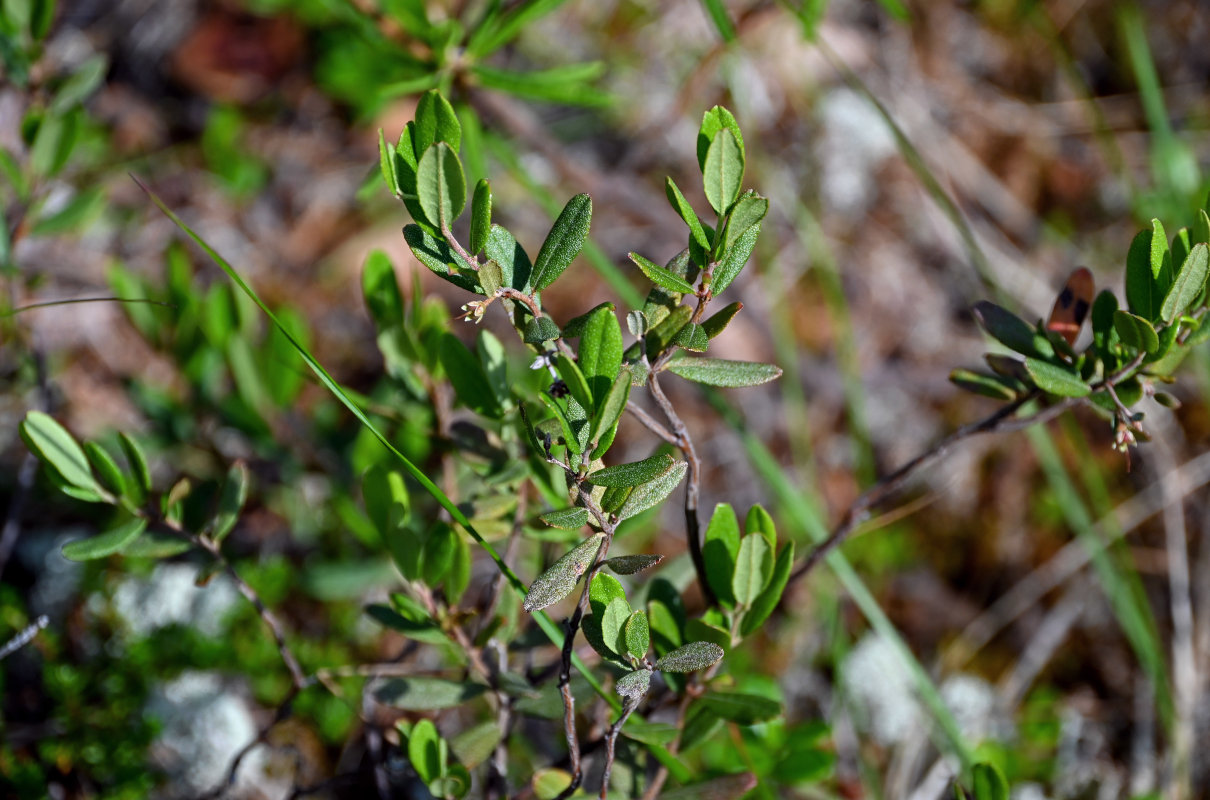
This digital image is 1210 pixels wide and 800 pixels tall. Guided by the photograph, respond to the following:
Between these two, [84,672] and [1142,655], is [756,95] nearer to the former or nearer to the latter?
[1142,655]

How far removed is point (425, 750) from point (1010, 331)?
2.99 ft

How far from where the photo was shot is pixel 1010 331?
3.65 feet

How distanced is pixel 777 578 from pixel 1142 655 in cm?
126

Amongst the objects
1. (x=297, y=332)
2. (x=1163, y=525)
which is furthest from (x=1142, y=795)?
(x=297, y=332)

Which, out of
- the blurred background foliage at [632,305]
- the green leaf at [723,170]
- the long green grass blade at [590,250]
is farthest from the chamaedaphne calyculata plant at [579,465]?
the long green grass blade at [590,250]

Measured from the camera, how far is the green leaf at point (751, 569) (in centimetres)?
106

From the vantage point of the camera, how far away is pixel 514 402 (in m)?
1.17

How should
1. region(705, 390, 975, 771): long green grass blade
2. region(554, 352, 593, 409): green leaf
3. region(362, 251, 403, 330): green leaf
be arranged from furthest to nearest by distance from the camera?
region(705, 390, 975, 771): long green grass blade, region(362, 251, 403, 330): green leaf, region(554, 352, 593, 409): green leaf

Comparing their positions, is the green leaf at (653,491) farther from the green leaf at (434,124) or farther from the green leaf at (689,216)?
the green leaf at (434,124)

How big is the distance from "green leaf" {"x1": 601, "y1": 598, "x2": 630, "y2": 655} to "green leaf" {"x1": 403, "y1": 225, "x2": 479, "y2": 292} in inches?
14.3

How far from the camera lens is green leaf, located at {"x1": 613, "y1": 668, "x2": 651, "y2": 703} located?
886 millimetres

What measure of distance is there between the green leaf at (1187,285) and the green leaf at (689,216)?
19.7 inches

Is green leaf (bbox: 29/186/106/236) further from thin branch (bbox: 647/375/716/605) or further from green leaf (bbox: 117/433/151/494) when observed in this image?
thin branch (bbox: 647/375/716/605)

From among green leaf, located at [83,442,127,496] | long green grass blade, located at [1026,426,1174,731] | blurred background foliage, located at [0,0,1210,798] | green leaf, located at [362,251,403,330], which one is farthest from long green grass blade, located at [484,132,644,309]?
long green grass blade, located at [1026,426,1174,731]
